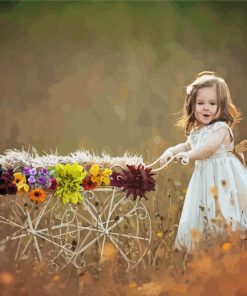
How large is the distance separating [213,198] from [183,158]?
26cm

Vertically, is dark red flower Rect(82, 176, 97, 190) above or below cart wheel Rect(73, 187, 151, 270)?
above

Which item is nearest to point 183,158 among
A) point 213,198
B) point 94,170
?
point 213,198

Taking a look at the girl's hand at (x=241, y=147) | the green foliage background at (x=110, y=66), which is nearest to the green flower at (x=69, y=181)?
the green foliage background at (x=110, y=66)

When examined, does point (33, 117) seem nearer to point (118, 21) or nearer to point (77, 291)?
point (118, 21)

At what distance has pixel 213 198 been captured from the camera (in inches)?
107

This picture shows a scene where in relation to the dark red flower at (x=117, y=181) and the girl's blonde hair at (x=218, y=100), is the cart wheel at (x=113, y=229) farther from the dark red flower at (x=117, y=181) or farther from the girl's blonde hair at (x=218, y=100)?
the girl's blonde hair at (x=218, y=100)

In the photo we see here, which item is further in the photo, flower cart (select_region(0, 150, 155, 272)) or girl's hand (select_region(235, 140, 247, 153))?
girl's hand (select_region(235, 140, 247, 153))

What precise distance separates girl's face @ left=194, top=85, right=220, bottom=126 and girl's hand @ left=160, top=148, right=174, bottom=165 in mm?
219

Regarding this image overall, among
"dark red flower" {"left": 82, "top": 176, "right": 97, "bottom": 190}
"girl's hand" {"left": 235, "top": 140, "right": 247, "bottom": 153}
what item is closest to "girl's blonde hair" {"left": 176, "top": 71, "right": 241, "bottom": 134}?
"girl's hand" {"left": 235, "top": 140, "right": 247, "bottom": 153}

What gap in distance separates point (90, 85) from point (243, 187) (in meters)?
0.96

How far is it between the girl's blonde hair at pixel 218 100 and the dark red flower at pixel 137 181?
31cm

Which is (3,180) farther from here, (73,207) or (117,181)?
(117,181)

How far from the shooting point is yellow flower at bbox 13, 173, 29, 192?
2.73 meters

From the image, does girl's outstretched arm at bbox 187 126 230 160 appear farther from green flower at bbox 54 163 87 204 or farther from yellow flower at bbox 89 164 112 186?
green flower at bbox 54 163 87 204
